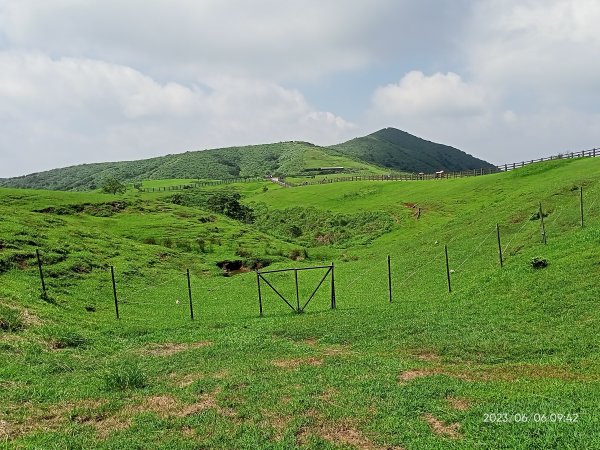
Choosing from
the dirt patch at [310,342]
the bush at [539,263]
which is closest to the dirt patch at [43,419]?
the dirt patch at [310,342]

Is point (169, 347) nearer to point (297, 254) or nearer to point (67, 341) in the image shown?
point (67, 341)

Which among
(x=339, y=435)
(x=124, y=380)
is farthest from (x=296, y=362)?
(x=339, y=435)

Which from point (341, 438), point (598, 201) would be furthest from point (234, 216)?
point (341, 438)

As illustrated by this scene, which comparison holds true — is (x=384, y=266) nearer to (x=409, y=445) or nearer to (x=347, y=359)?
(x=347, y=359)

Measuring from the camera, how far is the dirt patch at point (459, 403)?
994 cm

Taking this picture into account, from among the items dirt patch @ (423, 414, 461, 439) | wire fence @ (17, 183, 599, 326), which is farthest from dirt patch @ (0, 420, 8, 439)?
wire fence @ (17, 183, 599, 326)

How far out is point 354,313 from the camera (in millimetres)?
23312

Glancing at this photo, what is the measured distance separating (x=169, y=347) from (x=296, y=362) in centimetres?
658

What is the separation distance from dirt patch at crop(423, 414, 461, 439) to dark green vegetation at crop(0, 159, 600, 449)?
0.05 meters

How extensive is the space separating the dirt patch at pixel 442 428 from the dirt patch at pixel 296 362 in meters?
5.53

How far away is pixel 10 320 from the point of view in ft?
59.3

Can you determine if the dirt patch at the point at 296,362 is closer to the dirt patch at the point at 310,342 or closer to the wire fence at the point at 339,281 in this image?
the dirt patch at the point at 310,342

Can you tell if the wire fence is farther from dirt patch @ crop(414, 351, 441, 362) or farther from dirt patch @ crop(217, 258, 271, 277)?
dirt patch @ crop(414, 351, 441, 362)

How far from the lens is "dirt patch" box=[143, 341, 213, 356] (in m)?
18.0
